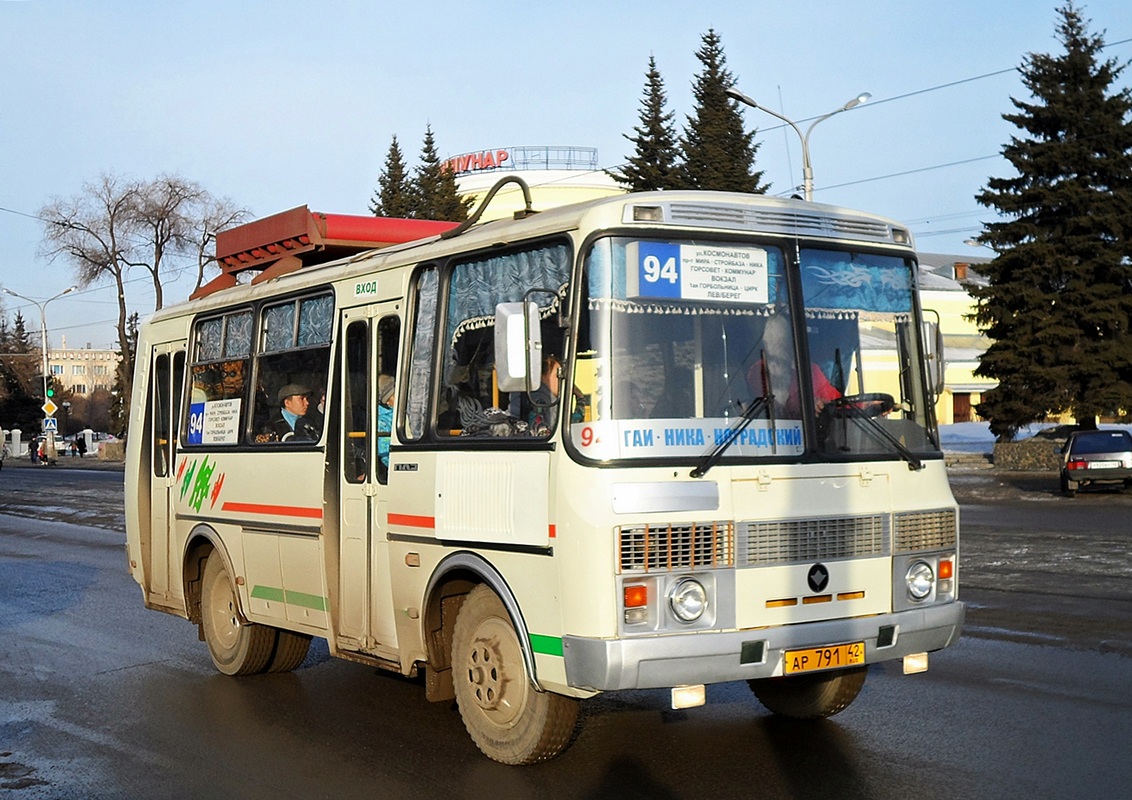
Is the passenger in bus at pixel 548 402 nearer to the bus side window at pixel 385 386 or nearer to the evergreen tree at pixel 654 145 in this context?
the bus side window at pixel 385 386

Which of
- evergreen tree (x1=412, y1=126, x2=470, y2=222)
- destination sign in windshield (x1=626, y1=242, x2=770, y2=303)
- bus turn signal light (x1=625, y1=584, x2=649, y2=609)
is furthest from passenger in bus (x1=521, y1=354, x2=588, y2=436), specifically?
evergreen tree (x1=412, y1=126, x2=470, y2=222)

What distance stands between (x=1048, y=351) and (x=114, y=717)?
119 feet

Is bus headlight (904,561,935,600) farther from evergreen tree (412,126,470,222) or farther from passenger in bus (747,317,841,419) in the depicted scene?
evergreen tree (412,126,470,222)

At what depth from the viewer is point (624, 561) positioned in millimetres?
6258

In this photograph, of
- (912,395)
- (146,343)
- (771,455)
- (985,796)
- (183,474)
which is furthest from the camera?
(146,343)

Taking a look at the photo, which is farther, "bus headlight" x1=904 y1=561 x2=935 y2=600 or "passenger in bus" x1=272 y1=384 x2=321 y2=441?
"passenger in bus" x1=272 y1=384 x2=321 y2=441

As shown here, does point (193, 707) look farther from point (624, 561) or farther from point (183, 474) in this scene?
point (624, 561)

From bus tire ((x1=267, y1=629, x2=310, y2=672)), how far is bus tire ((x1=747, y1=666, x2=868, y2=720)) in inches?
144

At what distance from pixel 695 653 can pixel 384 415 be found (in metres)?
2.79

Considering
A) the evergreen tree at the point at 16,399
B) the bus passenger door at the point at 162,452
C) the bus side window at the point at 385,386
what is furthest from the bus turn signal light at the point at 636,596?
the evergreen tree at the point at 16,399

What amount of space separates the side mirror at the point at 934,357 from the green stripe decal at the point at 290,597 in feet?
12.9

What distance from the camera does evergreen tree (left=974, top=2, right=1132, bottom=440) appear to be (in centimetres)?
4009

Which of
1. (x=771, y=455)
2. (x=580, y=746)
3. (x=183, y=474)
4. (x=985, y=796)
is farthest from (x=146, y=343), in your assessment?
(x=985, y=796)

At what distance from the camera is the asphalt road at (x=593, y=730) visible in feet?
21.9
